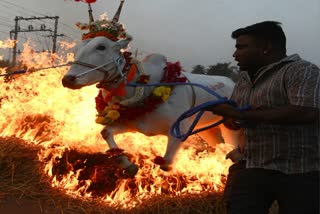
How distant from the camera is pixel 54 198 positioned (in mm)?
5371

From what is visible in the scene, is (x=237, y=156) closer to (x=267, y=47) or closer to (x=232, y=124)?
(x=232, y=124)

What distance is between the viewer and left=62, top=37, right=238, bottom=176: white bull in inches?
204

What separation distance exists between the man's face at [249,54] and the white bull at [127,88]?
2.26 m

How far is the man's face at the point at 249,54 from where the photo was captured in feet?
10.6

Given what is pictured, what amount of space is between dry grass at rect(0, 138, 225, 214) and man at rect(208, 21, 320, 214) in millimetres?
1994

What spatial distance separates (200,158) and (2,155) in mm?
2795

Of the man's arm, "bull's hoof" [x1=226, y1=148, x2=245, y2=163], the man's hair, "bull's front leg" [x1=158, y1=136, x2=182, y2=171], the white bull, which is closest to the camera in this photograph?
the man's arm

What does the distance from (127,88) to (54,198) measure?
154 centimetres

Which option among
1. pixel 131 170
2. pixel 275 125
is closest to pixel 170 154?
pixel 131 170

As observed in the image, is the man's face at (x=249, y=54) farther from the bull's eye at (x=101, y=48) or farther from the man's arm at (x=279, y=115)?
the bull's eye at (x=101, y=48)

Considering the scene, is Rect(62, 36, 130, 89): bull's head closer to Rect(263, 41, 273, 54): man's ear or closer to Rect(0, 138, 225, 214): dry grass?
Rect(0, 138, 225, 214): dry grass

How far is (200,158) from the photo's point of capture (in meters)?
6.98

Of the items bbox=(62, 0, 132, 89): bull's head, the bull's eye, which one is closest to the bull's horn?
bbox=(62, 0, 132, 89): bull's head

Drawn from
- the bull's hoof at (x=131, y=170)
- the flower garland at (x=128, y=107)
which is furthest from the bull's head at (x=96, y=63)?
the bull's hoof at (x=131, y=170)
